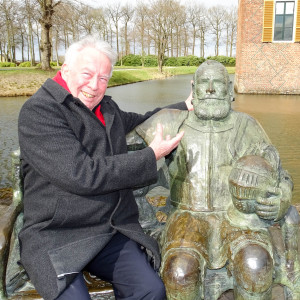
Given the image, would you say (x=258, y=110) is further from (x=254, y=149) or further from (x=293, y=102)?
(x=254, y=149)

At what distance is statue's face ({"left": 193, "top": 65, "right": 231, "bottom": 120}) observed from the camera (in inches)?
96.3

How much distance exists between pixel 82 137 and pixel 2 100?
16.4 metres

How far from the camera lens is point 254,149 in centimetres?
249

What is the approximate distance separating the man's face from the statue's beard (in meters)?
0.63

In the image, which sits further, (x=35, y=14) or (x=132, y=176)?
(x=35, y=14)

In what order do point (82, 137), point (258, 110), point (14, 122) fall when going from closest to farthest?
1. point (82, 137)
2. point (14, 122)
3. point (258, 110)

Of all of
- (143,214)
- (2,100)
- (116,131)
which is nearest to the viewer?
(116,131)

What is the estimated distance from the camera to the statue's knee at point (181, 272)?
6.81ft

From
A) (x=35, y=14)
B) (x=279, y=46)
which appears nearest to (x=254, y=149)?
(x=279, y=46)

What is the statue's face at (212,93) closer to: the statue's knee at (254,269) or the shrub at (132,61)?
the statue's knee at (254,269)

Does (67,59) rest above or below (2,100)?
above

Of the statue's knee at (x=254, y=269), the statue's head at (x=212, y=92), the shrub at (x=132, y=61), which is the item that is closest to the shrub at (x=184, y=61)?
the shrub at (x=132, y=61)

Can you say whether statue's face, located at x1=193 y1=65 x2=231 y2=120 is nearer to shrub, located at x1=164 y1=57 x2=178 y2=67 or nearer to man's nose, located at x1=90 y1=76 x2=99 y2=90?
man's nose, located at x1=90 y1=76 x2=99 y2=90

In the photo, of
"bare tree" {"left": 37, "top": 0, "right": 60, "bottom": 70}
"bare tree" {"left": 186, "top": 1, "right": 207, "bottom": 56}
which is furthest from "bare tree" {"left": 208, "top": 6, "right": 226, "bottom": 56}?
"bare tree" {"left": 37, "top": 0, "right": 60, "bottom": 70}
